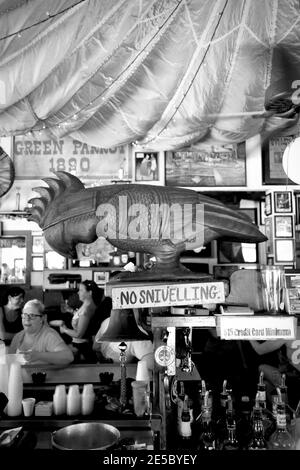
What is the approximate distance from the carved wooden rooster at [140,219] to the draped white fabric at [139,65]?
1769mm

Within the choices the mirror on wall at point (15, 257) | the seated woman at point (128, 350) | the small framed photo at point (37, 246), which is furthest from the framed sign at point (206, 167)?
the mirror on wall at point (15, 257)

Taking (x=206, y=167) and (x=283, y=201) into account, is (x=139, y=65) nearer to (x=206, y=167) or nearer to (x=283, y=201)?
(x=206, y=167)

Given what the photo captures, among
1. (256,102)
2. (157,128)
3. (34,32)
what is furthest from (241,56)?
(34,32)

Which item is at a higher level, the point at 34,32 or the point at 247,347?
the point at 34,32

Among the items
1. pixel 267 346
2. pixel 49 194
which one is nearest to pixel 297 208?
pixel 267 346

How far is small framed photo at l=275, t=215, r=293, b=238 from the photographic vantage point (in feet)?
13.2

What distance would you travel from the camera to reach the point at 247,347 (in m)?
2.41

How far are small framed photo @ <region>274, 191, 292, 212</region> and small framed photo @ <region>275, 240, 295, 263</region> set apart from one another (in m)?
0.35

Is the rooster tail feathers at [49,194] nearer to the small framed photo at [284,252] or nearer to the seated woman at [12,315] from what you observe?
the seated woman at [12,315]

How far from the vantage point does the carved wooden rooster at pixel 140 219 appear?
990 millimetres

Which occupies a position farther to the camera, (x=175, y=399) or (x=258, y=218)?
(x=258, y=218)

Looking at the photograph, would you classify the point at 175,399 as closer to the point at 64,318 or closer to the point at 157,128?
the point at 157,128
